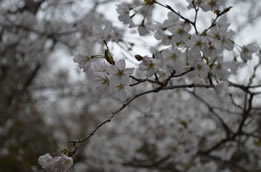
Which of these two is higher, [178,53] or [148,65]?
[178,53]

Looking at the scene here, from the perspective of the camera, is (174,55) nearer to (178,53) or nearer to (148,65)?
(178,53)

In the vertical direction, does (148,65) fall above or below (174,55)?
below

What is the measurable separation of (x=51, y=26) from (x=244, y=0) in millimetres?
3204

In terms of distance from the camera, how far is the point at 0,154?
5430 mm

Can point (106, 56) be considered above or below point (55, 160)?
above

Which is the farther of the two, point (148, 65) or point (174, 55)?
point (174, 55)

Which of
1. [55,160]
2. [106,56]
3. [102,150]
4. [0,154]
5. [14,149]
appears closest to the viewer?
[55,160]

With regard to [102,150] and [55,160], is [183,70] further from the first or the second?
[102,150]

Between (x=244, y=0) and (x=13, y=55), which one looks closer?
(x=13, y=55)

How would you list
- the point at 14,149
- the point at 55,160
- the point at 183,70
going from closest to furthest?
the point at 55,160, the point at 183,70, the point at 14,149

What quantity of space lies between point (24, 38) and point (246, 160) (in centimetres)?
367

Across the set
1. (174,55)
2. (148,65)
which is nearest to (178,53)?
(174,55)

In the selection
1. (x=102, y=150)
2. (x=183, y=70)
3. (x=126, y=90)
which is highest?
(x=102, y=150)

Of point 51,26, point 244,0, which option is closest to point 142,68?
point 51,26
